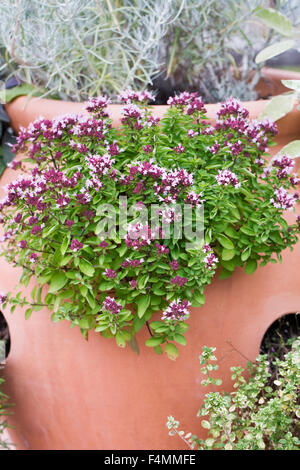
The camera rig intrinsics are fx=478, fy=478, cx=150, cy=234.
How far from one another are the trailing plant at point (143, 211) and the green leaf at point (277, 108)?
0.08 meters

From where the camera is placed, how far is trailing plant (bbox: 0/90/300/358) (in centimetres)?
109

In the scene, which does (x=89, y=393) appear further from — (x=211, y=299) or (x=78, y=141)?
(x=78, y=141)

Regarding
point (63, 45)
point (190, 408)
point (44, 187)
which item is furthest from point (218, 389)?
point (63, 45)

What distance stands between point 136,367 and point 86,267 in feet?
1.17

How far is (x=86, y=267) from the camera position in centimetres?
111

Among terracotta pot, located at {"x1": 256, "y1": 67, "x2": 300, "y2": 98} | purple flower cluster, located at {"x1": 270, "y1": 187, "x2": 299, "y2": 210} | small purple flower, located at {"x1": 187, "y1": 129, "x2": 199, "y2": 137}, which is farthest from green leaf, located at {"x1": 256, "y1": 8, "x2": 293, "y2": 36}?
purple flower cluster, located at {"x1": 270, "y1": 187, "x2": 299, "y2": 210}

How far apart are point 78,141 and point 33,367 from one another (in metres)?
A: 0.66

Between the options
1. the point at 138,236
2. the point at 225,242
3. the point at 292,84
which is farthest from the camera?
the point at 292,84

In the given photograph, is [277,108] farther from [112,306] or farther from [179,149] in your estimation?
[112,306]

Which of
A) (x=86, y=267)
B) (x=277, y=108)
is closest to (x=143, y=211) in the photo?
(x=86, y=267)

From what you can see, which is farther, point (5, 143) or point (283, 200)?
point (5, 143)

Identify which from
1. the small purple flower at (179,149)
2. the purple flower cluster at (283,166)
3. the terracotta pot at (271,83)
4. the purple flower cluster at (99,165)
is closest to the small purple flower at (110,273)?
the purple flower cluster at (99,165)

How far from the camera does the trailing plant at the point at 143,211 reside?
109 cm

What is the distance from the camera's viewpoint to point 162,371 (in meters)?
1.29
